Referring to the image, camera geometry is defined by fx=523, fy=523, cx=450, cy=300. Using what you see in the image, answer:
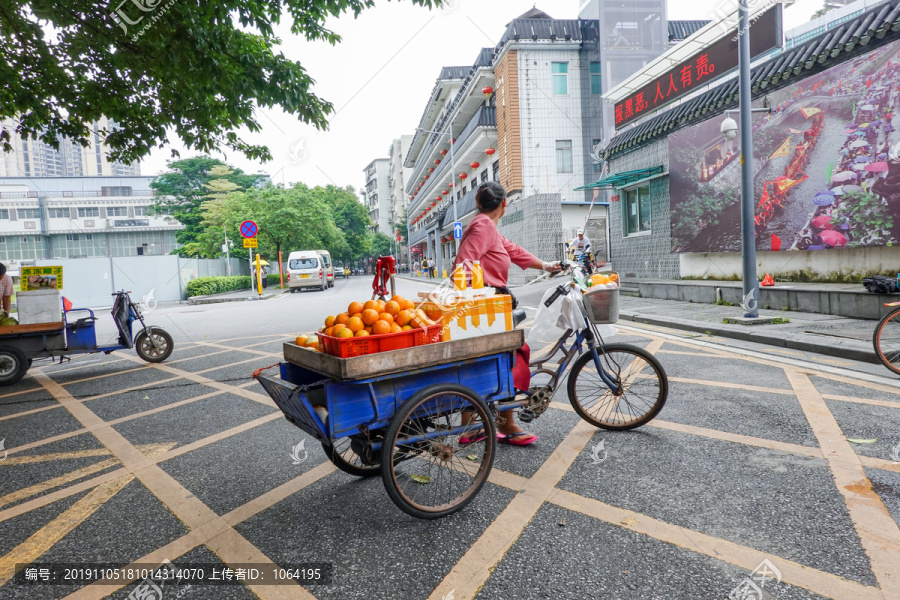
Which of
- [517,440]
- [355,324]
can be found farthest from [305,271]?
[355,324]

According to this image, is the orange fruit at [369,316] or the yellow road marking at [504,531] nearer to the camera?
the yellow road marking at [504,531]

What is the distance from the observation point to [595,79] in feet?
83.2

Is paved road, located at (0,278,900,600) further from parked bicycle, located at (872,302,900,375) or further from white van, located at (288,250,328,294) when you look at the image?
white van, located at (288,250,328,294)

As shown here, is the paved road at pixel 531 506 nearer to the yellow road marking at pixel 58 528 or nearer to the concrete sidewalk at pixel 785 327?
the yellow road marking at pixel 58 528

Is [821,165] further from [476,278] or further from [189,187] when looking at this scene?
[189,187]

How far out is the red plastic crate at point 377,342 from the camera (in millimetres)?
2451

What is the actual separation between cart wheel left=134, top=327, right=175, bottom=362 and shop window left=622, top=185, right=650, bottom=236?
40.5ft

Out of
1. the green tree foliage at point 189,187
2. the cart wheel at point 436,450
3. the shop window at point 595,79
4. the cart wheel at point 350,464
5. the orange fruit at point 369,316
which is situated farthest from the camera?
the green tree foliage at point 189,187

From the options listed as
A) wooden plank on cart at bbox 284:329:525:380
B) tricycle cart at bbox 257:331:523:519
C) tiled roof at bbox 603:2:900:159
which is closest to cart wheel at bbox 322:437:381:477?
tricycle cart at bbox 257:331:523:519

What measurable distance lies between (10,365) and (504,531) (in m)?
7.11

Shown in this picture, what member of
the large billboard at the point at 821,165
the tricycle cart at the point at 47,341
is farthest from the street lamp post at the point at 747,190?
the tricycle cart at the point at 47,341

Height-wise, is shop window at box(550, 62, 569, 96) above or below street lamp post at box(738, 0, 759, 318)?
above

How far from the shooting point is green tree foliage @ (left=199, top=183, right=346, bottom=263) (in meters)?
33.0

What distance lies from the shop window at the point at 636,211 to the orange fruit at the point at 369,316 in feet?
44.9
